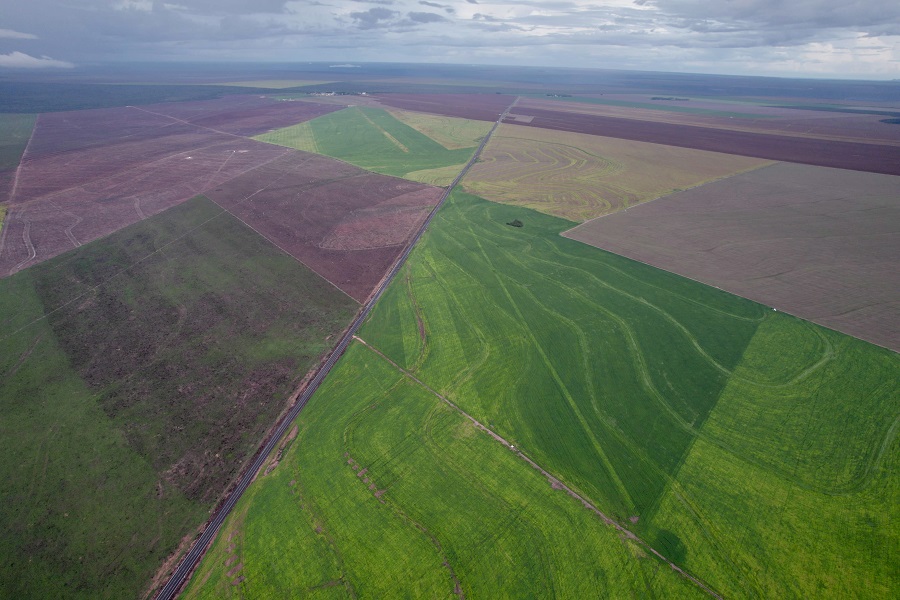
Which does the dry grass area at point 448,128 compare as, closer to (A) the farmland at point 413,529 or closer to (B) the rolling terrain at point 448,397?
(B) the rolling terrain at point 448,397

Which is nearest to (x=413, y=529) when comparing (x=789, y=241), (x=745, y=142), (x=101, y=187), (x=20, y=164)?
(x=789, y=241)


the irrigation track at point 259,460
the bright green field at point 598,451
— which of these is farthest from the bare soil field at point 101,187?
the bright green field at point 598,451

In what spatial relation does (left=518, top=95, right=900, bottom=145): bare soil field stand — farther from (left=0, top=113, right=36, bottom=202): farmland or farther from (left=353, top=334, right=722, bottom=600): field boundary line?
(left=0, top=113, right=36, bottom=202): farmland

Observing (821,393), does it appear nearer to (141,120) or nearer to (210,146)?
(210,146)

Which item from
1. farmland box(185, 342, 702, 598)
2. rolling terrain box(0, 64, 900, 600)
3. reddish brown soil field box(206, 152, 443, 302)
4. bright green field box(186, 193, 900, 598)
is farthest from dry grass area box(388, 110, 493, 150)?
Answer: farmland box(185, 342, 702, 598)

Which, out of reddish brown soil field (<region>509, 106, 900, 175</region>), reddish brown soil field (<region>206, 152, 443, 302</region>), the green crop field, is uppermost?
reddish brown soil field (<region>509, 106, 900, 175</region>)
